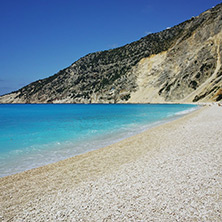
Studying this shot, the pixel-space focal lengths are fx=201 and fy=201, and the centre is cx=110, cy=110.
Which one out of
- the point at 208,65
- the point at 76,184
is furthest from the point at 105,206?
the point at 208,65

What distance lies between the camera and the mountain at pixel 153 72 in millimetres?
75188

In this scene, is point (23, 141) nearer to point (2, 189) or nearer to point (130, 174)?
point (2, 189)

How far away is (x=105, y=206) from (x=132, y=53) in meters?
125

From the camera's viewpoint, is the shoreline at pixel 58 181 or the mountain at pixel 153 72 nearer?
the shoreline at pixel 58 181

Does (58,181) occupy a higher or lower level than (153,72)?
lower

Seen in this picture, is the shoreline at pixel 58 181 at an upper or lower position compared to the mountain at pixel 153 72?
lower

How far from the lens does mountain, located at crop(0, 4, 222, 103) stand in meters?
75.2

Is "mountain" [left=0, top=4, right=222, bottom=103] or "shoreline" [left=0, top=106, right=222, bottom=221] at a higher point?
"mountain" [left=0, top=4, right=222, bottom=103]

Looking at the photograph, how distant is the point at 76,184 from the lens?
634cm

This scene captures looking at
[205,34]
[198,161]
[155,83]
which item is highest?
[205,34]

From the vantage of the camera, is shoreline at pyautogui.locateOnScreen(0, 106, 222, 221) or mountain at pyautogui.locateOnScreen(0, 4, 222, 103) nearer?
shoreline at pyautogui.locateOnScreen(0, 106, 222, 221)

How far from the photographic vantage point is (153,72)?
96.4 meters

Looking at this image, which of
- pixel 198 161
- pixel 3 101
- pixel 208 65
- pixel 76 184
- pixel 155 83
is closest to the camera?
pixel 76 184

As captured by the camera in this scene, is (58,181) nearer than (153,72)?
Yes
